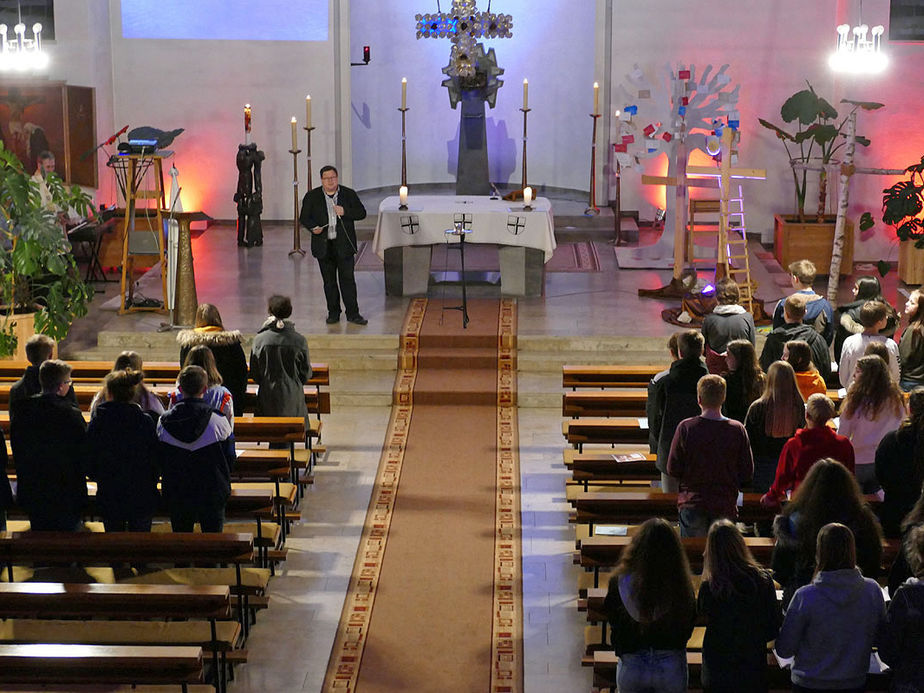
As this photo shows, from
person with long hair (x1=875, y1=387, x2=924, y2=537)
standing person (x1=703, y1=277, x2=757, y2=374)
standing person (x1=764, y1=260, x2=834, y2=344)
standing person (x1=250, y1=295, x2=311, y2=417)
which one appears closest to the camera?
person with long hair (x1=875, y1=387, x2=924, y2=537)

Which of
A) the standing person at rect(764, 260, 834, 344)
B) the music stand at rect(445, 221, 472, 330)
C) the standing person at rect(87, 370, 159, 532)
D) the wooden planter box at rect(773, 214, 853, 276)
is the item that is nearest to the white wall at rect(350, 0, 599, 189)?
the wooden planter box at rect(773, 214, 853, 276)

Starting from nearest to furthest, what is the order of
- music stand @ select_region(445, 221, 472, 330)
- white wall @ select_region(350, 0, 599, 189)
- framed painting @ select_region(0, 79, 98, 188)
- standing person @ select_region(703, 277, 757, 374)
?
standing person @ select_region(703, 277, 757, 374)
music stand @ select_region(445, 221, 472, 330)
framed painting @ select_region(0, 79, 98, 188)
white wall @ select_region(350, 0, 599, 189)

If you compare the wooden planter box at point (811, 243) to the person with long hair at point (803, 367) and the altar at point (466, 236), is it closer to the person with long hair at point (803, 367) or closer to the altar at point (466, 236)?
the altar at point (466, 236)

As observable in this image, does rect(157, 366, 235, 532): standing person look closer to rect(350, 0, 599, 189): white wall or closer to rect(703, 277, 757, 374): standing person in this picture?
rect(703, 277, 757, 374): standing person

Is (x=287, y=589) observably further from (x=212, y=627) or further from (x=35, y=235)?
(x=35, y=235)

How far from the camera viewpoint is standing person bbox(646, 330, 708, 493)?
678 cm

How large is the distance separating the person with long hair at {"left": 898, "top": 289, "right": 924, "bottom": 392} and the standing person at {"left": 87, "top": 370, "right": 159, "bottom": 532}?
470 cm

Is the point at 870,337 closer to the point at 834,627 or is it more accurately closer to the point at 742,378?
the point at 742,378

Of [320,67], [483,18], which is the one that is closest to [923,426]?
[483,18]

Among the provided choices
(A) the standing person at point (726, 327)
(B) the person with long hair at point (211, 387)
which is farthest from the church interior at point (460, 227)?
(B) the person with long hair at point (211, 387)

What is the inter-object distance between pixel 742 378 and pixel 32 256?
5902mm

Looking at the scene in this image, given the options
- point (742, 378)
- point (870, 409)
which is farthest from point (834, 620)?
point (742, 378)

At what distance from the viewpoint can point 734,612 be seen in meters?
4.63

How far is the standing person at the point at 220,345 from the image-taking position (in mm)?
7844
